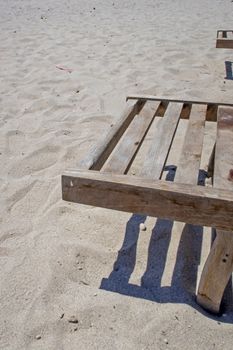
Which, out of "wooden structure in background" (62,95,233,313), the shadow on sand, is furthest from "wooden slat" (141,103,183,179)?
the shadow on sand

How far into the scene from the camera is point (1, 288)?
5.20 feet

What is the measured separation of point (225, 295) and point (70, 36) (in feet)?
17.9

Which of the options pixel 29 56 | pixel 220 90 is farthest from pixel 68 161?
pixel 29 56

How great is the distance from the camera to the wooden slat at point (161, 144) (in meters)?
1.50

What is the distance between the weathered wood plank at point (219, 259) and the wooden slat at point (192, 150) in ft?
0.29

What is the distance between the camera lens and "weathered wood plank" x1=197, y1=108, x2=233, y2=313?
4.38 ft

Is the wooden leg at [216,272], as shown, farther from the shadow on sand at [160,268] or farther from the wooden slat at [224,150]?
the wooden slat at [224,150]

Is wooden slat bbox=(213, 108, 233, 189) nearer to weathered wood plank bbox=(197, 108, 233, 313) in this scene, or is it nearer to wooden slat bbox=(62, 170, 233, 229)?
weathered wood plank bbox=(197, 108, 233, 313)

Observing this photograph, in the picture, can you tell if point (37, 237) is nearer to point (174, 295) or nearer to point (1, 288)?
point (1, 288)

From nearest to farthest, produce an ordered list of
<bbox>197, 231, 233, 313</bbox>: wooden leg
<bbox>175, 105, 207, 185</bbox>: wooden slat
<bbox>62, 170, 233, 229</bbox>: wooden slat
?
<bbox>62, 170, 233, 229</bbox>: wooden slat < <bbox>197, 231, 233, 313</bbox>: wooden leg < <bbox>175, 105, 207, 185</bbox>: wooden slat

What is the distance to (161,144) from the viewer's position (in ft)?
5.69

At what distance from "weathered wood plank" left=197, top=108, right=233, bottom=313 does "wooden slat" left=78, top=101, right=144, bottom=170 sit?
464 millimetres

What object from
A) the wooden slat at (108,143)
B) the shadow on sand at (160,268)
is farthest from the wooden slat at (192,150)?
the shadow on sand at (160,268)

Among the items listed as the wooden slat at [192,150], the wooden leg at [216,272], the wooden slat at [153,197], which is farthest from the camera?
the wooden slat at [192,150]
